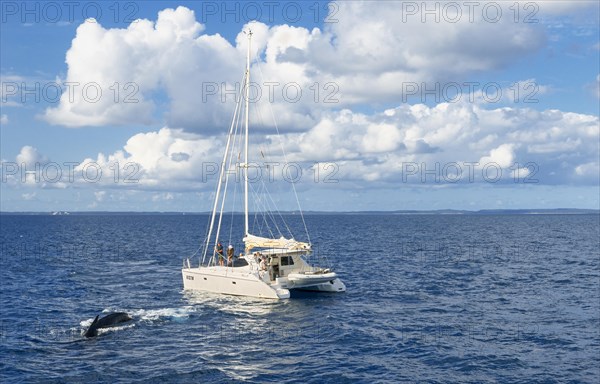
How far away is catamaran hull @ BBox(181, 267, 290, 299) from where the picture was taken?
40.6 m

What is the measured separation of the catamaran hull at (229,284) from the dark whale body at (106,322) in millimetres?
9383

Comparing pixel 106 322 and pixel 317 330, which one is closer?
pixel 106 322

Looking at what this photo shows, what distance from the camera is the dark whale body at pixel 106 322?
30.7 meters

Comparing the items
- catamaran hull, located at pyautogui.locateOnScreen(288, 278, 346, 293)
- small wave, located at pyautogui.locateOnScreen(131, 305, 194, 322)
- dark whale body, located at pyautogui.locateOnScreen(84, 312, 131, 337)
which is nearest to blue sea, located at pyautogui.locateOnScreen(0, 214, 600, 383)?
small wave, located at pyautogui.locateOnScreen(131, 305, 194, 322)

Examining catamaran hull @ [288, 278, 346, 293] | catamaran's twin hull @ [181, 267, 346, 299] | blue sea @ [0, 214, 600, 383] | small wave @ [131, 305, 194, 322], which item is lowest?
blue sea @ [0, 214, 600, 383]

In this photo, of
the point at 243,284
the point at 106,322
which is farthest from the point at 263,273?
the point at 106,322

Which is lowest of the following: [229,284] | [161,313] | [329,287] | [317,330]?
[317,330]

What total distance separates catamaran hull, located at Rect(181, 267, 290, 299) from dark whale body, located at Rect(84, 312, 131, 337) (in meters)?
9.38

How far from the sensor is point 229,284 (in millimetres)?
41844

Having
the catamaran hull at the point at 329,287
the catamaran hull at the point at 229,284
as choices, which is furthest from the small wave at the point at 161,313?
the catamaran hull at the point at 329,287

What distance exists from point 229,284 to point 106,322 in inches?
444

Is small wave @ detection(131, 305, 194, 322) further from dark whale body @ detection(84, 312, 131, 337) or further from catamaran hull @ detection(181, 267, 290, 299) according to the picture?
catamaran hull @ detection(181, 267, 290, 299)

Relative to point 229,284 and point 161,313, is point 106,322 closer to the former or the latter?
point 161,313

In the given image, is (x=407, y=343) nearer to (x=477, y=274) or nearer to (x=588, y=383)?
(x=588, y=383)
